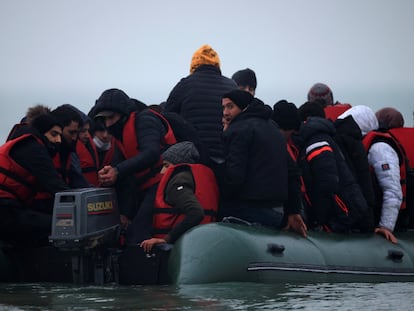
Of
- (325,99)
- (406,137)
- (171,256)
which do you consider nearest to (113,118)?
(171,256)

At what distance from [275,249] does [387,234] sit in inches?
72.2

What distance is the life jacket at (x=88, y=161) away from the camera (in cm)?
1025

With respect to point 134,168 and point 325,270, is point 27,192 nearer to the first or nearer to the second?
point 134,168

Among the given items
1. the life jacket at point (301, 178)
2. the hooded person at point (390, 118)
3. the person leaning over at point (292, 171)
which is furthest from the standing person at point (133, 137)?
the hooded person at point (390, 118)

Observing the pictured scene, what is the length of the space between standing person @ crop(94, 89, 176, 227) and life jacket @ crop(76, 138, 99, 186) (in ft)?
3.21

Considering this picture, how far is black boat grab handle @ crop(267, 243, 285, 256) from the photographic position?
878 centimetres

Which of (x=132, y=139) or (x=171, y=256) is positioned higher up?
(x=132, y=139)

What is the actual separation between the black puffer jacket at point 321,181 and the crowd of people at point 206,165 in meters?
0.01

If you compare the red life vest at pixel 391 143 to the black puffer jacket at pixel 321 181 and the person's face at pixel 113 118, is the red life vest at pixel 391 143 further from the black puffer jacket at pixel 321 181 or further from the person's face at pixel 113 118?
the person's face at pixel 113 118

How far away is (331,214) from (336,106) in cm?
187

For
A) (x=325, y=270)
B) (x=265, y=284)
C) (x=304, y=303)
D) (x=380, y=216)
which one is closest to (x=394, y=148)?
(x=380, y=216)

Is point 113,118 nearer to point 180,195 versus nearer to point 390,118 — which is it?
point 180,195

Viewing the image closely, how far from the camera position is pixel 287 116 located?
9.62 m

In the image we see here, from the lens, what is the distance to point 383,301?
7984 millimetres
